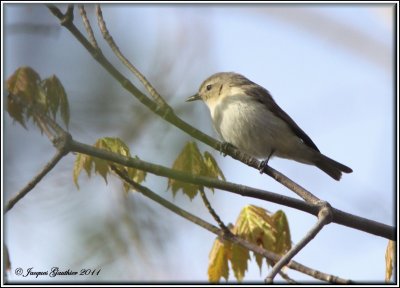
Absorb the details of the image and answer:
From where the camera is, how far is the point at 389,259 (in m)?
2.64

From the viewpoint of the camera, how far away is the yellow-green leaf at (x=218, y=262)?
10.0 ft

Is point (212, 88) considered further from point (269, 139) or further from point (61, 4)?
point (61, 4)

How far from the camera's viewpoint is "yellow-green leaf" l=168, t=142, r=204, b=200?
2854 millimetres

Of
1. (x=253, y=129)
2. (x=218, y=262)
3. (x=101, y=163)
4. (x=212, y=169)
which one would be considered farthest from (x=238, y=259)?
(x=253, y=129)

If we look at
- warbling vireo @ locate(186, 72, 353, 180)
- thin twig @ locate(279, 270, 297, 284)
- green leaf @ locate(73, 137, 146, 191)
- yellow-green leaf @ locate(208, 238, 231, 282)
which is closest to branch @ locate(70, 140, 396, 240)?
green leaf @ locate(73, 137, 146, 191)

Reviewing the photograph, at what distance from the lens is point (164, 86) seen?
2986 millimetres

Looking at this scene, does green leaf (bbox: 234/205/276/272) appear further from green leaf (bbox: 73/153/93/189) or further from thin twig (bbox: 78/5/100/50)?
thin twig (bbox: 78/5/100/50)

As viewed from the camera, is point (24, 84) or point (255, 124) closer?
point (24, 84)

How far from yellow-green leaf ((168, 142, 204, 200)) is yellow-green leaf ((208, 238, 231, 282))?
45cm

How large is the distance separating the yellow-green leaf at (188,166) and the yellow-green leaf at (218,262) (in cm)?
45

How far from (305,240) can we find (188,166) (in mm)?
823

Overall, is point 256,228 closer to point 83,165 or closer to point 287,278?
point 287,278

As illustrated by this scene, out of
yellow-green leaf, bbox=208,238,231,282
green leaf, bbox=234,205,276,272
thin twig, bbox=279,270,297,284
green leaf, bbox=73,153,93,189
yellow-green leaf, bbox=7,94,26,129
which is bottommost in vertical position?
yellow-green leaf, bbox=208,238,231,282

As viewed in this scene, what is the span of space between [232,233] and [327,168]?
2255mm
